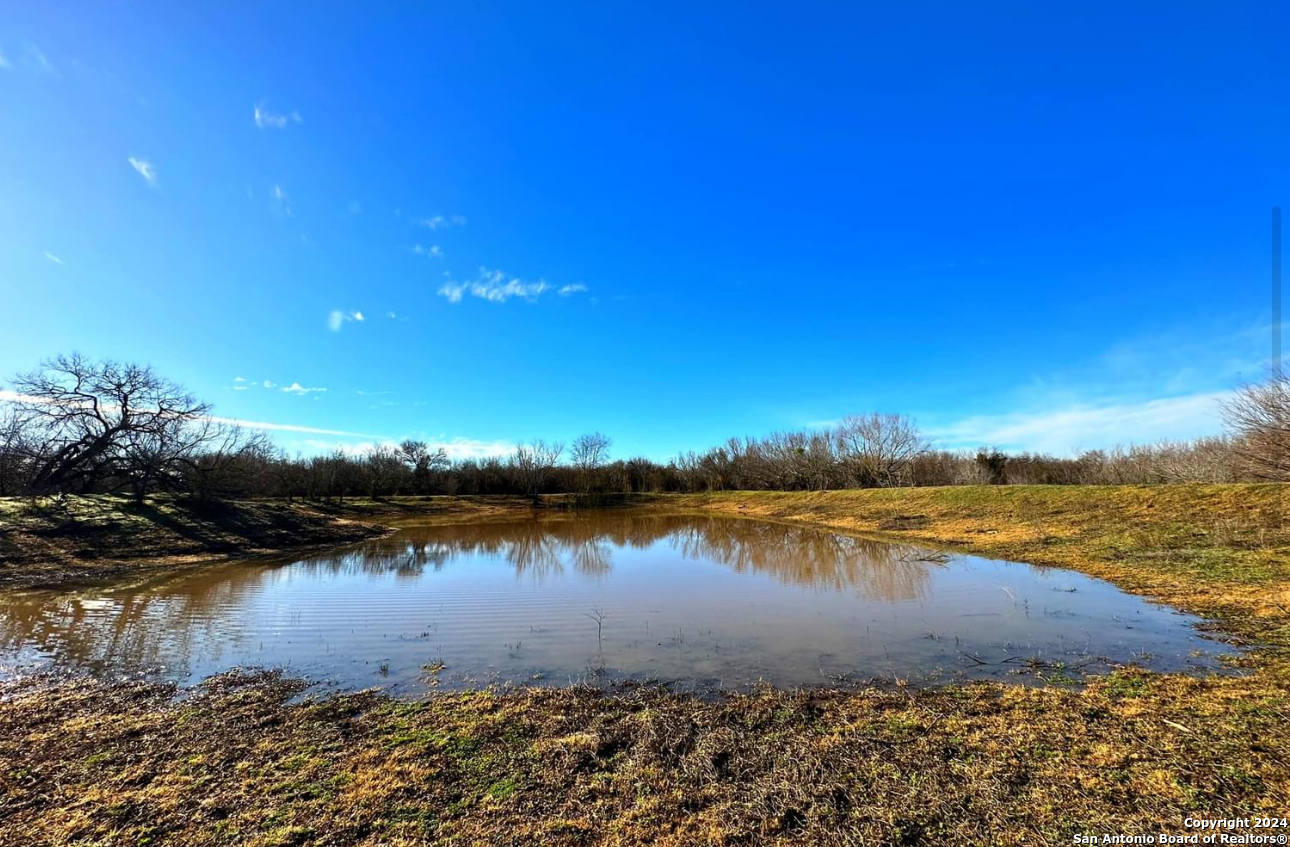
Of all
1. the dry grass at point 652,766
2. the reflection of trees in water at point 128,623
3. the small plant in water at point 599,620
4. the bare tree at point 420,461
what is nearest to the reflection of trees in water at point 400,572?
the reflection of trees in water at point 128,623

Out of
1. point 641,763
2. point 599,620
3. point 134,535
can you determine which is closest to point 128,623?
point 599,620

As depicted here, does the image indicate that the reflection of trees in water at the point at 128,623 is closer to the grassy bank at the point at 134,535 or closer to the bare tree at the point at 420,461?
the grassy bank at the point at 134,535

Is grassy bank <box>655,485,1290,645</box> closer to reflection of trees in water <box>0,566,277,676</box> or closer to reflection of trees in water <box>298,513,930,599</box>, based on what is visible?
reflection of trees in water <box>298,513,930,599</box>

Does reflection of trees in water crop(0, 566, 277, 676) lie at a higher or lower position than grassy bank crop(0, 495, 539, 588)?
lower

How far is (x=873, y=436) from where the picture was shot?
51969 mm

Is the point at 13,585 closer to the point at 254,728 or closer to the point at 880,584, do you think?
the point at 254,728

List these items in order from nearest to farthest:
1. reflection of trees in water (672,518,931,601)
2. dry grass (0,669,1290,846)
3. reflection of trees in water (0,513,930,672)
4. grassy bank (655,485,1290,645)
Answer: dry grass (0,669,1290,846)
reflection of trees in water (0,513,930,672)
grassy bank (655,485,1290,645)
reflection of trees in water (672,518,931,601)

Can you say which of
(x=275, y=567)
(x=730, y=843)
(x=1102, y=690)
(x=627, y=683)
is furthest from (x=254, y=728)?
(x=275, y=567)

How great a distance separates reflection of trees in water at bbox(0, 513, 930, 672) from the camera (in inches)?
316

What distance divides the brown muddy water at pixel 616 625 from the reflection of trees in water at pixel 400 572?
68mm

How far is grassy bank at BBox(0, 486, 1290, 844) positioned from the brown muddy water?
32.9 inches

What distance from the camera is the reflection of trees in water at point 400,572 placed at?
26.3 feet

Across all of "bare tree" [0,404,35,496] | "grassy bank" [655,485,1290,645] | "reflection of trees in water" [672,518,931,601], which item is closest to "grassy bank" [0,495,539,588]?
"bare tree" [0,404,35,496]

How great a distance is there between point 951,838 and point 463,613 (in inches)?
346
